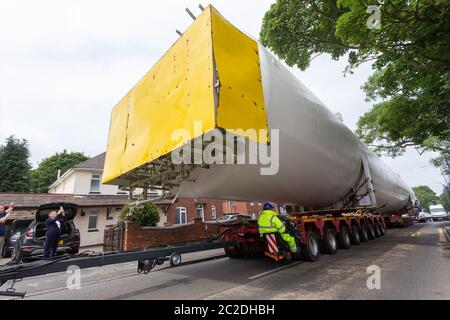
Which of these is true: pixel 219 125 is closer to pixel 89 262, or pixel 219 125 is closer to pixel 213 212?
pixel 89 262

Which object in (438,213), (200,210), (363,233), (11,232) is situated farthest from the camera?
(438,213)

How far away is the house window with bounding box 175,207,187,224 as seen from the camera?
70.1ft

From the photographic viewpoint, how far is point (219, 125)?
11.0 ft

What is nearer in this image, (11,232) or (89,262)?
(89,262)

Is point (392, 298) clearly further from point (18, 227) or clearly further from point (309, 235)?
point (18, 227)

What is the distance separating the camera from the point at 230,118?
3.51 m

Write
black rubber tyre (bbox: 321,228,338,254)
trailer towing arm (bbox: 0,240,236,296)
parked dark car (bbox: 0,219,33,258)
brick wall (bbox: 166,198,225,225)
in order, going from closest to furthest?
trailer towing arm (bbox: 0,240,236,296) → black rubber tyre (bbox: 321,228,338,254) → parked dark car (bbox: 0,219,33,258) → brick wall (bbox: 166,198,225,225)

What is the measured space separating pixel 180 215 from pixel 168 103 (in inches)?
725

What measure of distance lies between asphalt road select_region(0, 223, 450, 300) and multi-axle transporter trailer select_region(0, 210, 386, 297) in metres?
0.48

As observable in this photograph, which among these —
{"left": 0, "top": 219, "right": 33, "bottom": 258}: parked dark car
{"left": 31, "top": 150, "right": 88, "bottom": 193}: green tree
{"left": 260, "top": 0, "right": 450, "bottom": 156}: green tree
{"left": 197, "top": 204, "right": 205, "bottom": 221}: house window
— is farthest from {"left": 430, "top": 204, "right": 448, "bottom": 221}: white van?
{"left": 31, "top": 150, "right": 88, "bottom": 193}: green tree

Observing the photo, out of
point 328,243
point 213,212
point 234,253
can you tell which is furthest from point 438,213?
point 234,253

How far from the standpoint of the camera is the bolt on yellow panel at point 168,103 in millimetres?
3668

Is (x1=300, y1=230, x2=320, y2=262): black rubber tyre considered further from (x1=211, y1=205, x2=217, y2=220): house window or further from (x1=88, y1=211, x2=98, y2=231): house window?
(x1=211, y1=205, x2=217, y2=220): house window
